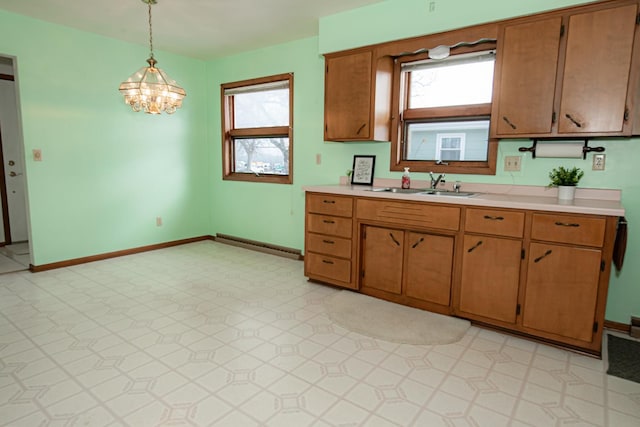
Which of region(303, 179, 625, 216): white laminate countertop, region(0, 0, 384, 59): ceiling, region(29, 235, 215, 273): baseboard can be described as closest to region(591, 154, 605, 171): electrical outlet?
region(303, 179, 625, 216): white laminate countertop

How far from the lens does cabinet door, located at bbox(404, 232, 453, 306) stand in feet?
9.08

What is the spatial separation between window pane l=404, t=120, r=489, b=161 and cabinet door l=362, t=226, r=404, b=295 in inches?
35.7

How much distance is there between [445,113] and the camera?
3.24 m

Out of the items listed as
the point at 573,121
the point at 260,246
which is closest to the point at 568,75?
Answer: the point at 573,121

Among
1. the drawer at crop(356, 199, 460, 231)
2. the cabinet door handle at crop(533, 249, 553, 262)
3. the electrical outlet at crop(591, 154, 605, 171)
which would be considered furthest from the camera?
the drawer at crop(356, 199, 460, 231)

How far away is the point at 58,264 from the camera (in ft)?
13.0

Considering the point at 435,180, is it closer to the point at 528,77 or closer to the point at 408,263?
the point at 408,263

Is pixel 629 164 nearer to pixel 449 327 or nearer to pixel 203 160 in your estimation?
pixel 449 327

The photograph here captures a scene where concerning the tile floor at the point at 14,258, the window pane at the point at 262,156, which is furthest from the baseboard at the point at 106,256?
the window pane at the point at 262,156

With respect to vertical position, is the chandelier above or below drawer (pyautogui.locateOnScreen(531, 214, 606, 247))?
above

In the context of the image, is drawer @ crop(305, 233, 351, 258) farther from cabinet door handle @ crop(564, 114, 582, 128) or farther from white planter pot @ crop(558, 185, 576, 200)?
cabinet door handle @ crop(564, 114, 582, 128)

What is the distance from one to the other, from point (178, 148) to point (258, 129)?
1159 mm

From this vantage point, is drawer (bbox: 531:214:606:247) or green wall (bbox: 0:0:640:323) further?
green wall (bbox: 0:0:640:323)

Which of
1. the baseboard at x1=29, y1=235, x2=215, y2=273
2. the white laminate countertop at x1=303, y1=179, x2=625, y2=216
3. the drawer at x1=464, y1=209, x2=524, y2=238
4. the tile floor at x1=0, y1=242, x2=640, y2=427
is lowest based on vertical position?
the tile floor at x1=0, y1=242, x2=640, y2=427
